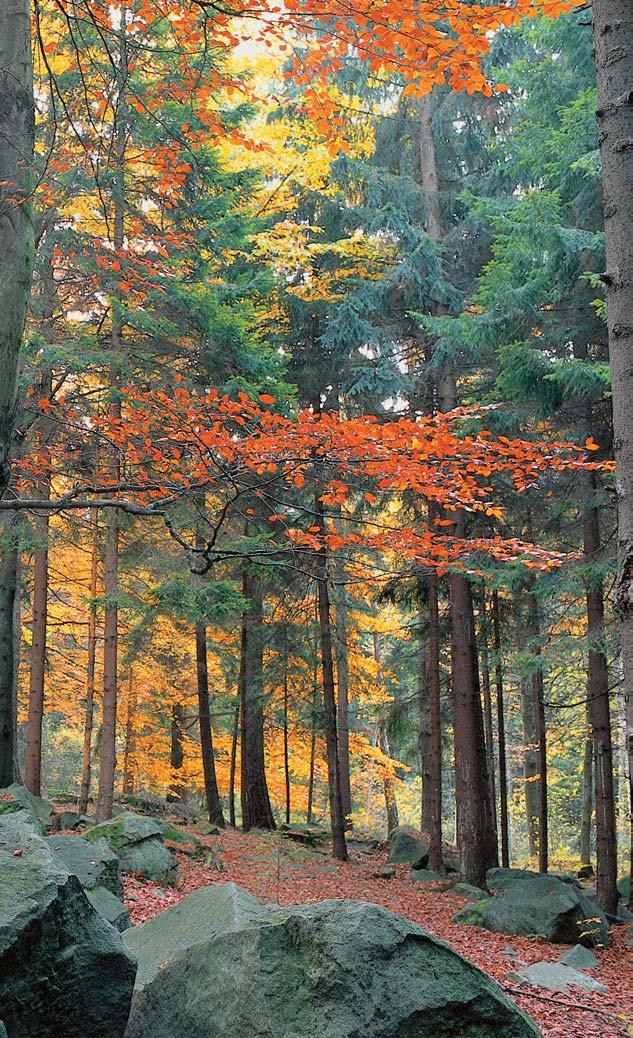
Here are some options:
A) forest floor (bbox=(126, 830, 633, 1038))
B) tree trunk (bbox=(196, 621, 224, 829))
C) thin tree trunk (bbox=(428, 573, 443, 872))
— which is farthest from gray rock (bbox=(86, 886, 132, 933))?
tree trunk (bbox=(196, 621, 224, 829))

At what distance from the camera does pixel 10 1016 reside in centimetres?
296

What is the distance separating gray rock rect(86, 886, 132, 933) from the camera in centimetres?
510

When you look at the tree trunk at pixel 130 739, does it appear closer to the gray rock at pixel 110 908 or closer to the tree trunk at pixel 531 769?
the tree trunk at pixel 531 769

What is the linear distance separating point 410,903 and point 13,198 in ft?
34.4

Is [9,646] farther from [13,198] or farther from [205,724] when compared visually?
[13,198]

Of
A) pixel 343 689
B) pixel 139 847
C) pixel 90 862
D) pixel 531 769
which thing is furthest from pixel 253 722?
pixel 90 862

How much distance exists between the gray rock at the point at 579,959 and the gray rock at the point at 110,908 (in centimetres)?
489

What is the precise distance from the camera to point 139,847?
350 inches

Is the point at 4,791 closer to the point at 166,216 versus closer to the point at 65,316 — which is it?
the point at 65,316

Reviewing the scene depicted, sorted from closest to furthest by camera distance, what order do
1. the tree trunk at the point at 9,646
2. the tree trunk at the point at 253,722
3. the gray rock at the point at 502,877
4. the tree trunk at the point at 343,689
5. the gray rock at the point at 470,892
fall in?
the tree trunk at the point at 9,646 → the gray rock at the point at 470,892 → the gray rock at the point at 502,877 → the tree trunk at the point at 253,722 → the tree trunk at the point at 343,689

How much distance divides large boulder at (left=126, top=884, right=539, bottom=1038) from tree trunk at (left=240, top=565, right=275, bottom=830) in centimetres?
1234

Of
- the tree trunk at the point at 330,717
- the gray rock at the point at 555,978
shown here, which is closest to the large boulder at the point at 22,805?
the gray rock at the point at 555,978

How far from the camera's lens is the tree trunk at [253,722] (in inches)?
625

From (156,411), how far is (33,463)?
4.55ft
